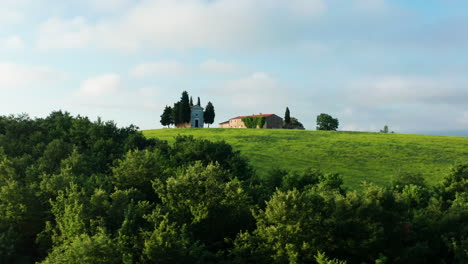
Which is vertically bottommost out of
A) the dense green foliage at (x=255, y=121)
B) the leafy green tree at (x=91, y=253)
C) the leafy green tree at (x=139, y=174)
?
the leafy green tree at (x=91, y=253)

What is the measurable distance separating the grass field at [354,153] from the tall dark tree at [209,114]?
42723 millimetres

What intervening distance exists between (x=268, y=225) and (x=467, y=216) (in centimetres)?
2056

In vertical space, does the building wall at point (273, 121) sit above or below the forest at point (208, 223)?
above

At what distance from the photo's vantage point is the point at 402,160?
75125mm

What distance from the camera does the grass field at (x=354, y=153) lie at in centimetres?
6662

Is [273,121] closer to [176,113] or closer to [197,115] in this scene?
[197,115]

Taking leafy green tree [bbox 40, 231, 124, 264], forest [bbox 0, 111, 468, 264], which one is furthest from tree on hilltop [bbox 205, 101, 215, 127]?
leafy green tree [bbox 40, 231, 124, 264]

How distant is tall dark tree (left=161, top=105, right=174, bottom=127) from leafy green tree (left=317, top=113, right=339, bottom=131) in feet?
210

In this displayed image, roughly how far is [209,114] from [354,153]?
76.1 m

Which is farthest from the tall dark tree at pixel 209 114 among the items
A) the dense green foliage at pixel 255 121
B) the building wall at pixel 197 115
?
the dense green foliage at pixel 255 121

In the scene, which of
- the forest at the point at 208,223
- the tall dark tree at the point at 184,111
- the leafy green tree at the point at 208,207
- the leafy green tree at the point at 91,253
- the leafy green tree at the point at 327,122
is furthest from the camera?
the leafy green tree at the point at 327,122

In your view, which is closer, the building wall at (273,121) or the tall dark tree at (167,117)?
the tall dark tree at (167,117)

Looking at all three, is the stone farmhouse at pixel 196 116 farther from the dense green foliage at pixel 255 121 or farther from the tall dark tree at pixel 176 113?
the dense green foliage at pixel 255 121

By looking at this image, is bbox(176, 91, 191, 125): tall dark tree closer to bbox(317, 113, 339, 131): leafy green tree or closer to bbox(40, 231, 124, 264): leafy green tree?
bbox(317, 113, 339, 131): leafy green tree
